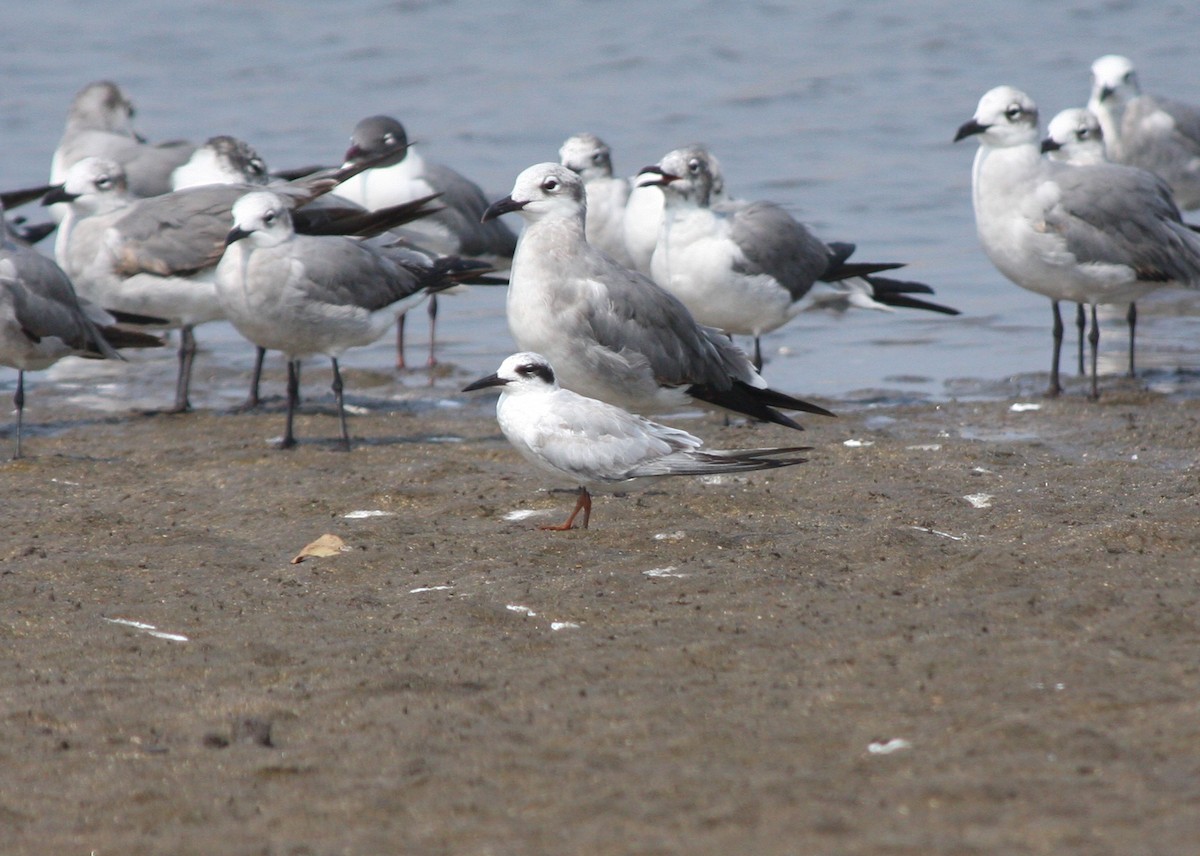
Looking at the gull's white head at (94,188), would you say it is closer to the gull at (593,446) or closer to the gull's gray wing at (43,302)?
the gull's gray wing at (43,302)

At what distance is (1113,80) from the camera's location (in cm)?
1407

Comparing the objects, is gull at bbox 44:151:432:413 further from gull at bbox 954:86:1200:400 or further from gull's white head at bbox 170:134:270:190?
gull at bbox 954:86:1200:400

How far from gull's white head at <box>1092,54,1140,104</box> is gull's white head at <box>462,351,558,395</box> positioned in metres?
9.30

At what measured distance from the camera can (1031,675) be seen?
4.14m

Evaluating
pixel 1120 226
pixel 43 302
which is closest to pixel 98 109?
pixel 43 302

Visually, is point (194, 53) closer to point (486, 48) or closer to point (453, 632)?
point (486, 48)

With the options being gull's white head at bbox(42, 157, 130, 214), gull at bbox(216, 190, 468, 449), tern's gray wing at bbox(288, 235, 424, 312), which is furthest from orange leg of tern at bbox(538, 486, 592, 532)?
gull's white head at bbox(42, 157, 130, 214)

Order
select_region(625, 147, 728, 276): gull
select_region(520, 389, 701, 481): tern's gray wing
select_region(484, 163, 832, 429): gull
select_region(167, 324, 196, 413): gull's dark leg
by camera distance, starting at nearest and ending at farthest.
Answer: select_region(520, 389, 701, 481): tern's gray wing
select_region(484, 163, 832, 429): gull
select_region(167, 324, 196, 413): gull's dark leg
select_region(625, 147, 728, 276): gull

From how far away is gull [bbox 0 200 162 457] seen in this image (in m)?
8.06

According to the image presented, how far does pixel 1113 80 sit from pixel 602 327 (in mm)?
8371

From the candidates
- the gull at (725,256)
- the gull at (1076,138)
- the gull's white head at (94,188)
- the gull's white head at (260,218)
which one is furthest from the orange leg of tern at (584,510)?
the gull at (1076,138)

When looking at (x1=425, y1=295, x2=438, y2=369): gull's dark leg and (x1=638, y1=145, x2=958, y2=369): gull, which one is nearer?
Result: (x1=638, y1=145, x2=958, y2=369): gull

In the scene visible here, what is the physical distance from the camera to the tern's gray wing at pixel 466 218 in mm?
11539

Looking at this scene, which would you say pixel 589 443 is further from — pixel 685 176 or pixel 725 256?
pixel 685 176
